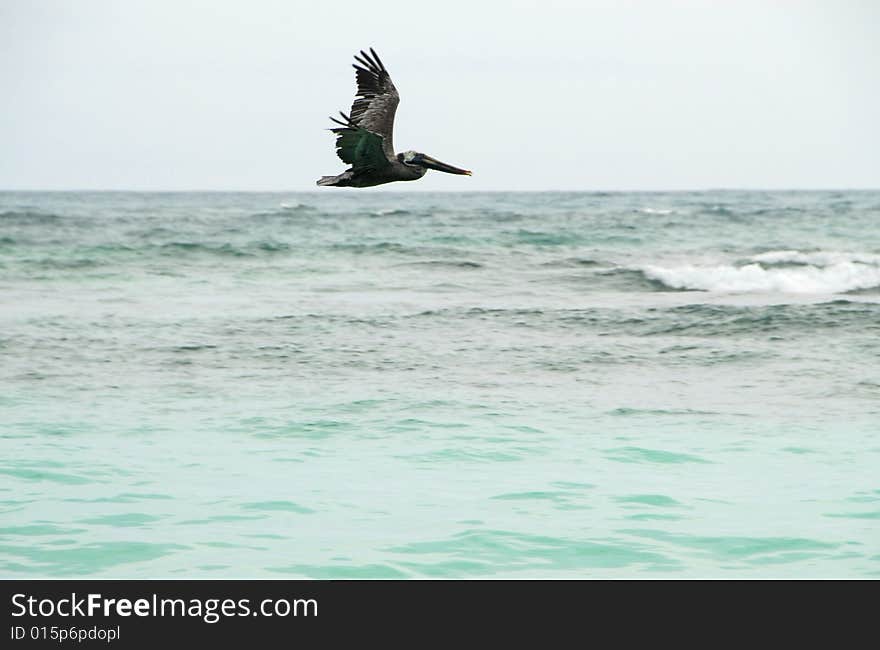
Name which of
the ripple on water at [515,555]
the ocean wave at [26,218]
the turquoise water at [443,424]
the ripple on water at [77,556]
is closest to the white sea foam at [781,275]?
the turquoise water at [443,424]

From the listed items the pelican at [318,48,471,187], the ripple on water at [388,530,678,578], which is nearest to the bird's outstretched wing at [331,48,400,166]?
the pelican at [318,48,471,187]

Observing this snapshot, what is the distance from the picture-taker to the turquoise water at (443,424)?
337 inches

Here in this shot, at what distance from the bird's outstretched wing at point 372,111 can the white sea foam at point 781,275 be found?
16.8 metres

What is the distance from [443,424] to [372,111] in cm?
471

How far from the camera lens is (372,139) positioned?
797cm

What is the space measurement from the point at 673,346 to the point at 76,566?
10.8 m

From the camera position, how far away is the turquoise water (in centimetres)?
857

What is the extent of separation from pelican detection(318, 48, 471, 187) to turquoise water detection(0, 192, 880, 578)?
8.74ft

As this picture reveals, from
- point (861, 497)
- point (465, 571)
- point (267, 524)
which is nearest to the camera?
point (465, 571)

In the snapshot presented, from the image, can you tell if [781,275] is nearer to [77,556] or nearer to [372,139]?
[372,139]

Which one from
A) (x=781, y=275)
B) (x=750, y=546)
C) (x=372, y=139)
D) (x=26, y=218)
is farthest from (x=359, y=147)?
(x=26, y=218)

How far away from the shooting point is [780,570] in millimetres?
8266
